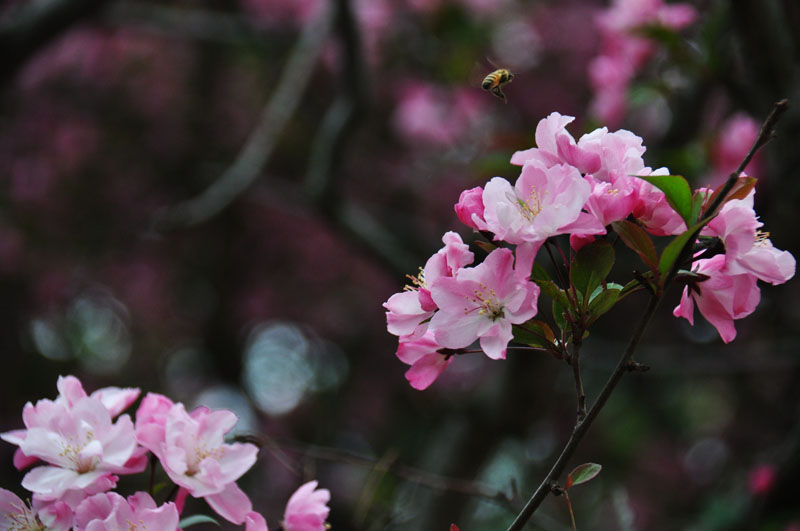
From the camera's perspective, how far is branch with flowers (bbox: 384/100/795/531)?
0.59 metres

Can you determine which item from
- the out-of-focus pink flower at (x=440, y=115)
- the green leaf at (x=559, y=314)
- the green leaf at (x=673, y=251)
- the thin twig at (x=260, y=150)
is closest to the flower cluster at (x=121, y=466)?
the green leaf at (x=559, y=314)

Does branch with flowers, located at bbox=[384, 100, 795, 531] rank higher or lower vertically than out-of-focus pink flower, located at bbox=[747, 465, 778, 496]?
higher

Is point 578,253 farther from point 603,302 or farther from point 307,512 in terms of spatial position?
point 307,512

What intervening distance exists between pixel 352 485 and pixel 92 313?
1804 millimetres

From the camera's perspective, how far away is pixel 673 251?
0.57 meters

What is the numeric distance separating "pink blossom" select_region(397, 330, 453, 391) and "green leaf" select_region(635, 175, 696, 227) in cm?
23

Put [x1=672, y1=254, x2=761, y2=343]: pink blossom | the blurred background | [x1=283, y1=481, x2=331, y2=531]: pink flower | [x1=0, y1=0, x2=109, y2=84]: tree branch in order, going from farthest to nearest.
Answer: the blurred background, [x1=0, y1=0, x2=109, y2=84]: tree branch, [x1=283, y1=481, x2=331, y2=531]: pink flower, [x1=672, y1=254, x2=761, y2=343]: pink blossom

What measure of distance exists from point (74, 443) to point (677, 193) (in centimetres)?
58

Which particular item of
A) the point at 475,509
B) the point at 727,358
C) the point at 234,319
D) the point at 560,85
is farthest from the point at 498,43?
the point at 234,319

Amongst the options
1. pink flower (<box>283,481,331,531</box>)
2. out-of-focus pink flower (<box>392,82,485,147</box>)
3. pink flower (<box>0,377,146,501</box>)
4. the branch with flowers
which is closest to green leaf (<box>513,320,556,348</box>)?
the branch with flowers

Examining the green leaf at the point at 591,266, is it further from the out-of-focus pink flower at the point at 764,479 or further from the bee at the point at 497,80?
the out-of-focus pink flower at the point at 764,479

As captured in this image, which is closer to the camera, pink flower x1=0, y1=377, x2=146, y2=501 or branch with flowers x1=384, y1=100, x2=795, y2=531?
branch with flowers x1=384, y1=100, x2=795, y2=531

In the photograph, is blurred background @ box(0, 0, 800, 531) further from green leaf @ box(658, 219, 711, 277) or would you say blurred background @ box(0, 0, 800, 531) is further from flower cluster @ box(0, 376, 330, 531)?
green leaf @ box(658, 219, 711, 277)

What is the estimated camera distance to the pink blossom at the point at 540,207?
0.59 m
